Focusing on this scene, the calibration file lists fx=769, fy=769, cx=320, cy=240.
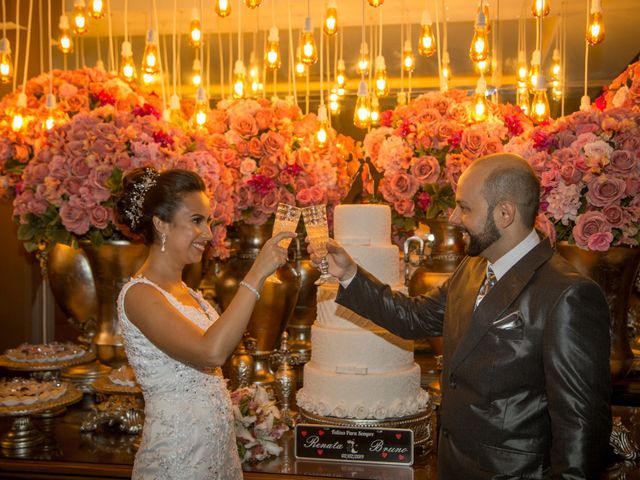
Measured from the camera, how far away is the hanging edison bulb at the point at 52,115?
377 cm

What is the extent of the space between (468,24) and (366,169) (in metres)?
3.12

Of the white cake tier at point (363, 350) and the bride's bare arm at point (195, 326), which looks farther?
the white cake tier at point (363, 350)

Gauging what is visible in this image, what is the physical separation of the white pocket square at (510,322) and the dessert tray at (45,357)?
230 centimetres

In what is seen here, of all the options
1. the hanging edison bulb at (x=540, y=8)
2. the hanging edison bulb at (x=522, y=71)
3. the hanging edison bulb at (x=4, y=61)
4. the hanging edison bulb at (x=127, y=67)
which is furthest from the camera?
the hanging edison bulb at (x=522, y=71)

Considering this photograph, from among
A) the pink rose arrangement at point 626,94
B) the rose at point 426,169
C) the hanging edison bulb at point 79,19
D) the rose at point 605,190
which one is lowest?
the rose at point 605,190

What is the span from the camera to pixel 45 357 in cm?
370

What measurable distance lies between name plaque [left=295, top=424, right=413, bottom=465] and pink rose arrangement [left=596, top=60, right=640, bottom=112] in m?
1.72

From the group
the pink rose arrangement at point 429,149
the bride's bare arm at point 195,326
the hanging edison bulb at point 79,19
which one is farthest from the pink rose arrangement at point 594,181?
the hanging edison bulb at point 79,19

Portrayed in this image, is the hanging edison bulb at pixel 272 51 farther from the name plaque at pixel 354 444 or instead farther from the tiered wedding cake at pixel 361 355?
the name plaque at pixel 354 444

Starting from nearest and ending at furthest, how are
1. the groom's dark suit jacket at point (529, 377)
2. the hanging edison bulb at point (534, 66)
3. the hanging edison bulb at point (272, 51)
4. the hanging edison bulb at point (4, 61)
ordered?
the groom's dark suit jacket at point (529, 377) < the hanging edison bulb at point (4, 61) < the hanging edison bulb at point (272, 51) < the hanging edison bulb at point (534, 66)

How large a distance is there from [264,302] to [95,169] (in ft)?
3.34

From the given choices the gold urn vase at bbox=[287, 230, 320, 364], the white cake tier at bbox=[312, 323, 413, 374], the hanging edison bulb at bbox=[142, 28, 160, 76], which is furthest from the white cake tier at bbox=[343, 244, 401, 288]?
the hanging edison bulb at bbox=[142, 28, 160, 76]

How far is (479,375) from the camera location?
2.21m

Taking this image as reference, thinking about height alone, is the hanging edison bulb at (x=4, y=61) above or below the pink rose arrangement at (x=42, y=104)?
above
